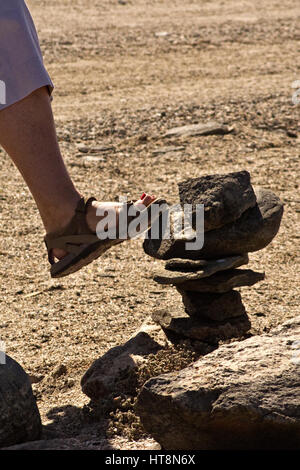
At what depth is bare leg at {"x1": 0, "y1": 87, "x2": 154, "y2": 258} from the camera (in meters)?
2.89

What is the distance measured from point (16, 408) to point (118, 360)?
676 millimetres

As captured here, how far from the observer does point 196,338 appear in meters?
3.45

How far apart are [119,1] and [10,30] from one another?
9013mm

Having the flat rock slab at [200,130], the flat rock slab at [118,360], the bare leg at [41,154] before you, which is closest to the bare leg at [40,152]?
the bare leg at [41,154]

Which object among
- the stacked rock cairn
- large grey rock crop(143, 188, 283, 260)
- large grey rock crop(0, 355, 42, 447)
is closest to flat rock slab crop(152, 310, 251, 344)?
the stacked rock cairn

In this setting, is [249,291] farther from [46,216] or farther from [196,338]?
[46,216]

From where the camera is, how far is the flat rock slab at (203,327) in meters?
3.44

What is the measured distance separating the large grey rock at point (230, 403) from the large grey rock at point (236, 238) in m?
0.72

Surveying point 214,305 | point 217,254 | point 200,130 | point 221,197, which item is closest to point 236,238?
point 217,254

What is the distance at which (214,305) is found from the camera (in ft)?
11.4

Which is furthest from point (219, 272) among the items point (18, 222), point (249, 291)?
point (18, 222)

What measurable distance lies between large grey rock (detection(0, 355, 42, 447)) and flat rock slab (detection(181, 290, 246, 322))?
104 cm

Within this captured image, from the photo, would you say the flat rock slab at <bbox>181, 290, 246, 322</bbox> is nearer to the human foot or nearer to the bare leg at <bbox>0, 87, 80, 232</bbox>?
the human foot

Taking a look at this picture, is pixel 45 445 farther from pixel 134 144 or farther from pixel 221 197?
pixel 134 144
